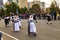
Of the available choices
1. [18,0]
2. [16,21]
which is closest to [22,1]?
[18,0]

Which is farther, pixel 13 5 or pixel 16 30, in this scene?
pixel 13 5

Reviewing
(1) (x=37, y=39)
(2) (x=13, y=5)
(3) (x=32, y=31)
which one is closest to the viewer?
(1) (x=37, y=39)

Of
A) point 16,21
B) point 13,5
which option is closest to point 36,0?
point 13,5

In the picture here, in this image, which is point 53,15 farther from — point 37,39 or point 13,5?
point 13,5

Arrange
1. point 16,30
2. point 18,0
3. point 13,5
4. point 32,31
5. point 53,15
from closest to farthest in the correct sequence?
1. point 32,31
2. point 16,30
3. point 53,15
4. point 13,5
5. point 18,0

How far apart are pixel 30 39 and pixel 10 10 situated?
110125 millimetres

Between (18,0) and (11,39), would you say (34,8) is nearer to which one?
(18,0)

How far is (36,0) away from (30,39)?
147852 millimetres

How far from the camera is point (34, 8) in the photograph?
121 metres

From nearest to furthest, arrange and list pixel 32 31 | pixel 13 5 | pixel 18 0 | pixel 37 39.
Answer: pixel 37 39 → pixel 32 31 → pixel 13 5 → pixel 18 0

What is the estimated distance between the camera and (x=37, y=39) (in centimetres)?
1750

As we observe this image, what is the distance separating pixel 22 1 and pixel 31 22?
157 meters

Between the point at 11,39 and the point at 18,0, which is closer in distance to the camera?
the point at 11,39

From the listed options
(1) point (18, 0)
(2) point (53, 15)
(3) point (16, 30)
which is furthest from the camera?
(1) point (18, 0)
